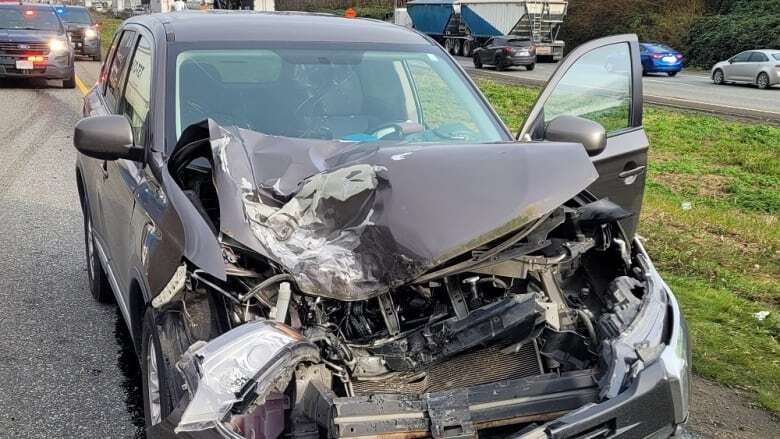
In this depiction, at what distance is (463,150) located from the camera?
316 cm

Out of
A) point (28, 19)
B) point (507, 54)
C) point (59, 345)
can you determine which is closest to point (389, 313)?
point (59, 345)

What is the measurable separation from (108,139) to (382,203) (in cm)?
145

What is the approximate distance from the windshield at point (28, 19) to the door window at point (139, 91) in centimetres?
1622

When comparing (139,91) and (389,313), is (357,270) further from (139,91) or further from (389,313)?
(139,91)

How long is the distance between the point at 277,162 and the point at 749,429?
8.57ft

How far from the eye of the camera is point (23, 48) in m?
17.6

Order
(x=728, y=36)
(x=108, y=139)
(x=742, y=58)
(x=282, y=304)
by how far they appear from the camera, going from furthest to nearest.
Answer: (x=728, y=36) → (x=742, y=58) → (x=108, y=139) → (x=282, y=304)

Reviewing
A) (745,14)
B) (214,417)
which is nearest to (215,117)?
(214,417)

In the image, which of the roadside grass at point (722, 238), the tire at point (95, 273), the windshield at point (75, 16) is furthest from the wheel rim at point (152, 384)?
the windshield at point (75, 16)

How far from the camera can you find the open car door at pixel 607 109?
13.9 ft

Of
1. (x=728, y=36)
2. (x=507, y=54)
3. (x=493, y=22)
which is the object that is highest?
(x=493, y=22)

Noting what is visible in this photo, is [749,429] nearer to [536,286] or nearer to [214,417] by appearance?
[536,286]

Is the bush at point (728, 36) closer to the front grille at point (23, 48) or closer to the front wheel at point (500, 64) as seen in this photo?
the front wheel at point (500, 64)

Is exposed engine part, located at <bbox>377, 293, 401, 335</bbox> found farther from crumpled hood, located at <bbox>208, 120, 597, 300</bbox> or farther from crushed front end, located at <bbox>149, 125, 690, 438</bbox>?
crumpled hood, located at <bbox>208, 120, 597, 300</bbox>
